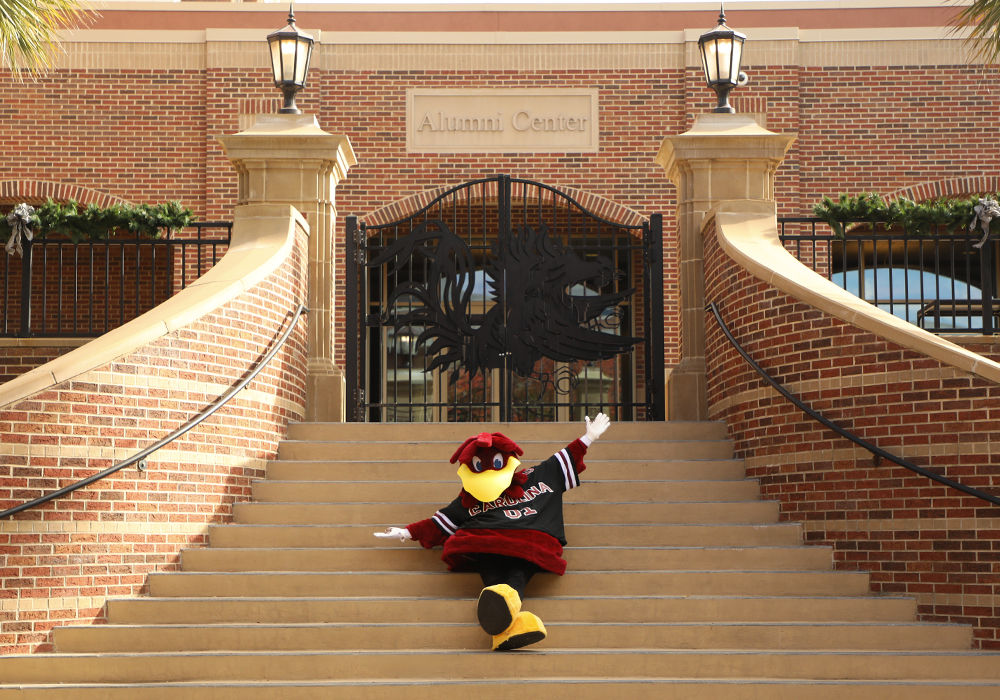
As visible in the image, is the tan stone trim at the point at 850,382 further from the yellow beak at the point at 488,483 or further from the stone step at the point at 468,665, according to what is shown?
the yellow beak at the point at 488,483

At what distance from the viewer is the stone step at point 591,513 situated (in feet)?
22.0

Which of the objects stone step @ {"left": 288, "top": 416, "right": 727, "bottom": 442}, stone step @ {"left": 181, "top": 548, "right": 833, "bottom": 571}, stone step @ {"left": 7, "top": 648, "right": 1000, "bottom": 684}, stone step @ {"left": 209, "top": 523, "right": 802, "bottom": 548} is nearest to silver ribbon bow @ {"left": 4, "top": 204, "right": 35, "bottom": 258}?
stone step @ {"left": 288, "top": 416, "right": 727, "bottom": 442}

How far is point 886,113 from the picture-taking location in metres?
14.2

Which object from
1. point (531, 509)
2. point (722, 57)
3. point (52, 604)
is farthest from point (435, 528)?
point (722, 57)

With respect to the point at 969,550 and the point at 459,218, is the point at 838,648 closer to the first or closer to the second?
the point at 969,550

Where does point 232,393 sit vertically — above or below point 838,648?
above

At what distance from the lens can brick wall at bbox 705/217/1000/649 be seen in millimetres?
5781

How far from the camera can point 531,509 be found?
593 centimetres

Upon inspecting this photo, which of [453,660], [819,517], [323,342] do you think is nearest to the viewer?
[453,660]

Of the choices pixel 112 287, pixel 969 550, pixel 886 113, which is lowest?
pixel 969 550

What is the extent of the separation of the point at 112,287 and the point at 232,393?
27.0 ft

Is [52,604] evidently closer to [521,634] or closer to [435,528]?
[435,528]

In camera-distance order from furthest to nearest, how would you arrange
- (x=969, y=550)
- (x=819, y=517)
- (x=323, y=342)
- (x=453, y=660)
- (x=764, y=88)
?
(x=764, y=88)
(x=323, y=342)
(x=819, y=517)
(x=969, y=550)
(x=453, y=660)

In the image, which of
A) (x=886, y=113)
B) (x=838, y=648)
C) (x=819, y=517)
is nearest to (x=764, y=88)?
(x=886, y=113)
